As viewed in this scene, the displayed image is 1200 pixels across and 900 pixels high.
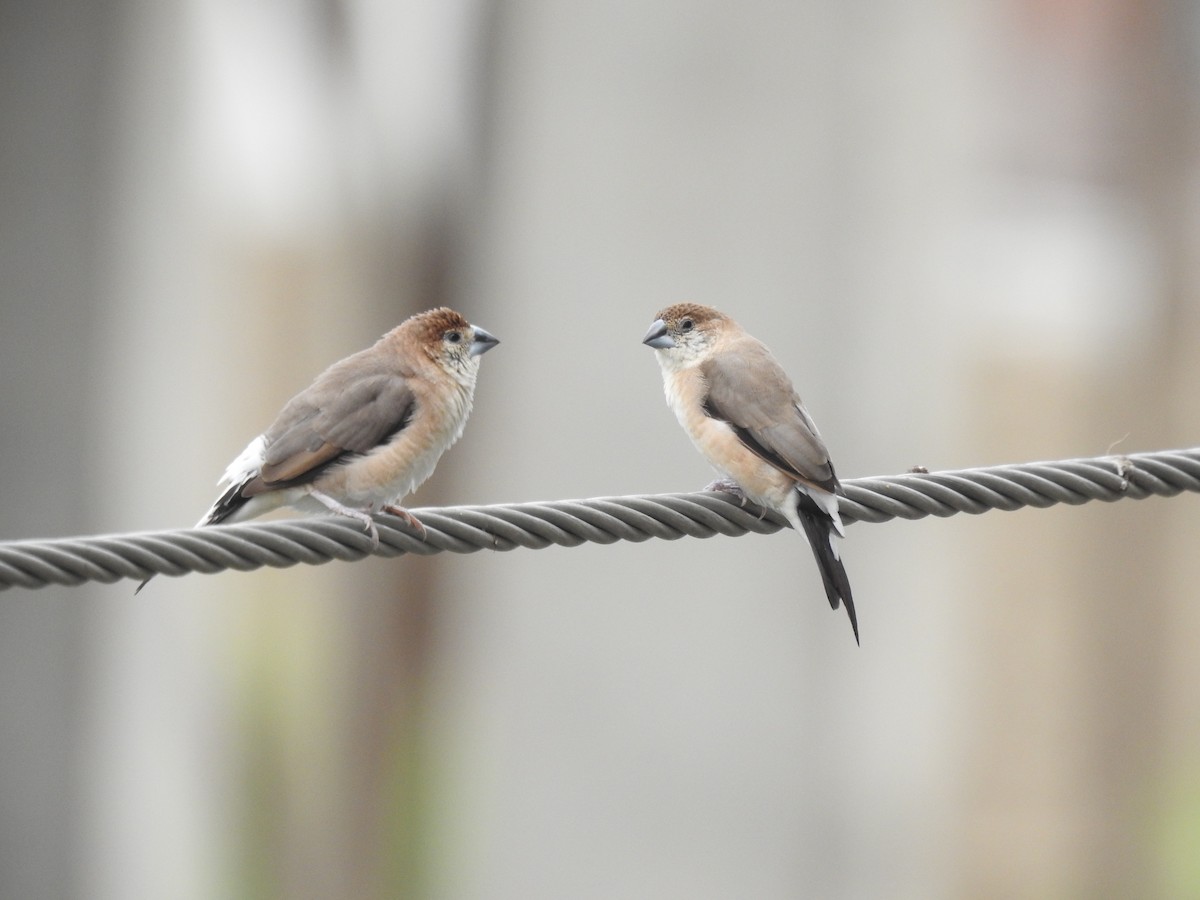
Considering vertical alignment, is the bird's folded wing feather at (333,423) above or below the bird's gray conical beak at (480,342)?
below

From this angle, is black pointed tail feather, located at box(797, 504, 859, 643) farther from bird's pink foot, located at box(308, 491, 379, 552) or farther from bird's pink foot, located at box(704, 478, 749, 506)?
bird's pink foot, located at box(308, 491, 379, 552)

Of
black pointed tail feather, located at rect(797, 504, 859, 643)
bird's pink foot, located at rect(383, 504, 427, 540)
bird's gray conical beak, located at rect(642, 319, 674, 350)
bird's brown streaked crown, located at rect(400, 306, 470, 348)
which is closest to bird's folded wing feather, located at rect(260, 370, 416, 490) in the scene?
bird's brown streaked crown, located at rect(400, 306, 470, 348)

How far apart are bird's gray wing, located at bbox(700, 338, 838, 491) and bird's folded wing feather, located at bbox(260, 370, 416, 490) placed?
118 centimetres

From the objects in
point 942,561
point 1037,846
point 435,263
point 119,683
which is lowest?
point 1037,846

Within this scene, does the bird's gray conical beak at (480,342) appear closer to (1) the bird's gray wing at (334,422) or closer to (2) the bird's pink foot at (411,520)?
(1) the bird's gray wing at (334,422)

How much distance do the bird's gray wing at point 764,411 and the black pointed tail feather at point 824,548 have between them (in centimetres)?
16

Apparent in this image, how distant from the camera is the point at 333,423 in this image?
5.34 metres

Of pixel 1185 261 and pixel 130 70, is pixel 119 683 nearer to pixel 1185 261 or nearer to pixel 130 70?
pixel 130 70

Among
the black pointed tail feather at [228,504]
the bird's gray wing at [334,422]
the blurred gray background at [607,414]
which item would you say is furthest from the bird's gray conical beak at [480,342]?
the blurred gray background at [607,414]

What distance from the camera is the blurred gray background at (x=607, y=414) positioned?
A: 1185 centimetres

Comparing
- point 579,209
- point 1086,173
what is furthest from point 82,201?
point 1086,173

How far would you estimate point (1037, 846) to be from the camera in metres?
14.0

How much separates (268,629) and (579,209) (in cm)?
564

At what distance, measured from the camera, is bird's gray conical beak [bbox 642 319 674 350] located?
6.36 meters
